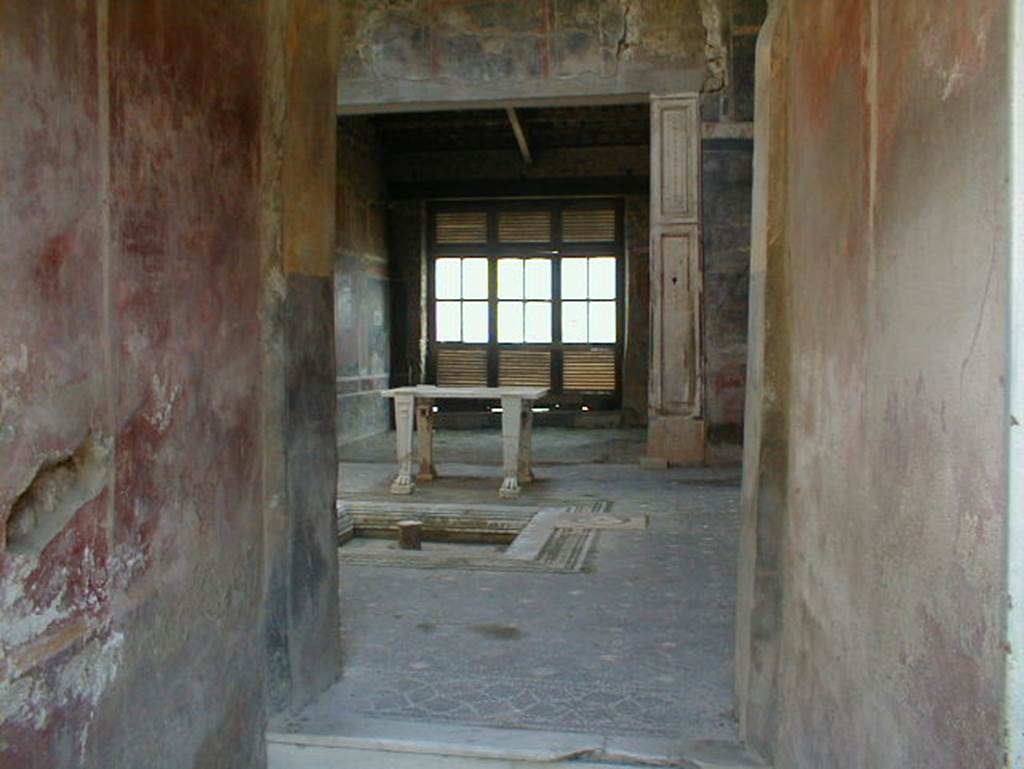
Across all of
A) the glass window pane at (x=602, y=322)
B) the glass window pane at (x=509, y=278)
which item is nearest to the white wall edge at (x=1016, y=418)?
the glass window pane at (x=602, y=322)

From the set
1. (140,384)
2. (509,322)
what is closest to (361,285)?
(509,322)

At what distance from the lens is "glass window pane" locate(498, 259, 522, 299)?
14.1 meters

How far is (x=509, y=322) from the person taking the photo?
14078 mm

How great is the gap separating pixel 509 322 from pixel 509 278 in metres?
0.61

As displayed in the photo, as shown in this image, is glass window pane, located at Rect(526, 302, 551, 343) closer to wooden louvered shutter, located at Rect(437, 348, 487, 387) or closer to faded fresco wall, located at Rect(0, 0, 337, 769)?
wooden louvered shutter, located at Rect(437, 348, 487, 387)

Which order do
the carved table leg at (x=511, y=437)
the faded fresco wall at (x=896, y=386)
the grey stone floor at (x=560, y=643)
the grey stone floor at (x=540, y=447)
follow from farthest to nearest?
the grey stone floor at (x=540, y=447) → the carved table leg at (x=511, y=437) → the grey stone floor at (x=560, y=643) → the faded fresco wall at (x=896, y=386)

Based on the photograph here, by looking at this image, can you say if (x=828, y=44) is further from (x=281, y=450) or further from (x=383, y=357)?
(x=383, y=357)

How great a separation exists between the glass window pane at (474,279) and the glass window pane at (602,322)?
153 cm

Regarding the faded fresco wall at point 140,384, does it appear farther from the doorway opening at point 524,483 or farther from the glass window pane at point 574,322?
the glass window pane at point 574,322

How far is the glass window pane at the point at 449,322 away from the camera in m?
14.1

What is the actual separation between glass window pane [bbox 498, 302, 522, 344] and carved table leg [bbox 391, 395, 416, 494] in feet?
20.2

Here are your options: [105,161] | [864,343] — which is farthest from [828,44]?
[105,161]

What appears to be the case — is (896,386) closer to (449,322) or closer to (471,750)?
(471,750)

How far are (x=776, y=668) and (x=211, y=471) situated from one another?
5.00 feet
